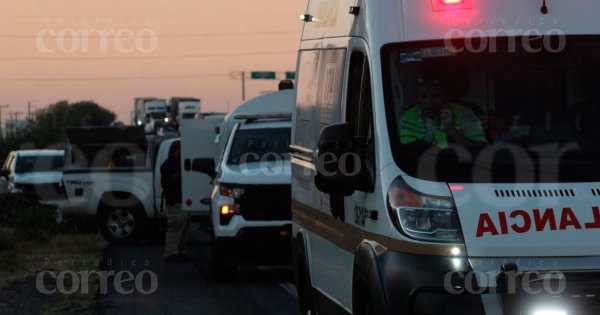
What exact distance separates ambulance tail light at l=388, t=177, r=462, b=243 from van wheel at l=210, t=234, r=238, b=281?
9.71 meters

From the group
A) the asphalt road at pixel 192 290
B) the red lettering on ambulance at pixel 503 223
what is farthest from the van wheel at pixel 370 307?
the asphalt road at pixel 192 290

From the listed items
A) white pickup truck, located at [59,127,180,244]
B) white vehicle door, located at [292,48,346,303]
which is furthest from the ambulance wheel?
white pickup truck, located at [59,127,180,244]

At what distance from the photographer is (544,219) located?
714cm

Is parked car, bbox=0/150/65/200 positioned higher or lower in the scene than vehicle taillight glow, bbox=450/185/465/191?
lower

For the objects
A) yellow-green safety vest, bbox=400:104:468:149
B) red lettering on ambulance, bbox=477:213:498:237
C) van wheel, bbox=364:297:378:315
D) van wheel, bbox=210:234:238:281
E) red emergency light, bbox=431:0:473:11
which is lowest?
van wheel, bbox=210:234:238:281

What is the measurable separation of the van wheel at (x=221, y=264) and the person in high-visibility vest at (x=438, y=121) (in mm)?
9301

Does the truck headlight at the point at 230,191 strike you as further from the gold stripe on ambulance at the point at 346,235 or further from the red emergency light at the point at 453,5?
the red emergency light at the point at 453,5

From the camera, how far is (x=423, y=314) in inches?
281

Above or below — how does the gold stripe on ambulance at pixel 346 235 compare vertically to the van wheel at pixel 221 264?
above

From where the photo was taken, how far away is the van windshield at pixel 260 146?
697 inches

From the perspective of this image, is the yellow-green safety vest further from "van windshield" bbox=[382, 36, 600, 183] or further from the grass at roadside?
the grass at roadside

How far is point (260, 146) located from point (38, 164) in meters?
19.0

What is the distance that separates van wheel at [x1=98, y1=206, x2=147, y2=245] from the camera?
25.3m

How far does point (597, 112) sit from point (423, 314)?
170cm
